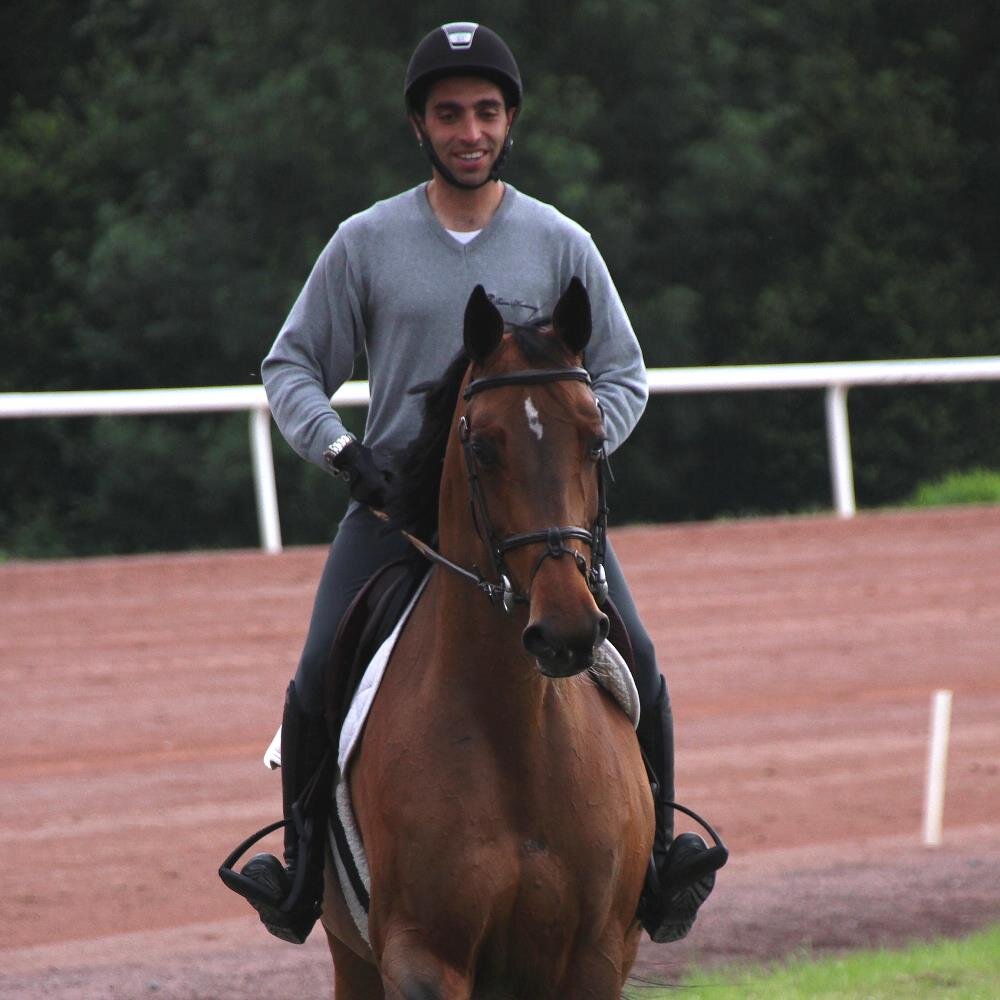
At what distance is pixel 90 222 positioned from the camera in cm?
3038

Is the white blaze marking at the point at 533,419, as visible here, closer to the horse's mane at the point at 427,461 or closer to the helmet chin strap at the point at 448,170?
the horse's mane at the point at 427,461

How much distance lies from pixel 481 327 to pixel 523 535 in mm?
523

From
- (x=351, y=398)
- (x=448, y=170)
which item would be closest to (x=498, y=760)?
(x=448, y=170)

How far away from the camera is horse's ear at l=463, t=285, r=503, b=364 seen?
4.20 metres

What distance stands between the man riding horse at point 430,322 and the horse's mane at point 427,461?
22 centimetres

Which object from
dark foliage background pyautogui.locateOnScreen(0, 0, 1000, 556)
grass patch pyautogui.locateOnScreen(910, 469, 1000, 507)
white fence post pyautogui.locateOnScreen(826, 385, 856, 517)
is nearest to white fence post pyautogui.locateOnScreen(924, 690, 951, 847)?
white fence post pyautogui.locateOnScreen(826, 385, 856, 517)

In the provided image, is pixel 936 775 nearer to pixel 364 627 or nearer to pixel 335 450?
pixel 364 627

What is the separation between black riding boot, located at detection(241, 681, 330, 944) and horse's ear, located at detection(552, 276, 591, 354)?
127 cm

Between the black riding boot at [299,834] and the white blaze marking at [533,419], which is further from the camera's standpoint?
the black riding boot at [299,834]

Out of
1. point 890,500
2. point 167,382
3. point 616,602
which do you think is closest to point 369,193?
point 167,382

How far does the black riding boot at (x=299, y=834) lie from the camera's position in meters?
4.93

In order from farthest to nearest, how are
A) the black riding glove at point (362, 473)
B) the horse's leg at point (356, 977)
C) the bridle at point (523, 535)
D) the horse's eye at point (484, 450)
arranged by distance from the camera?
the horse's leg at point (356, 977), the black riding glove at point (362, 473), the horse's eye at point (484, 450), the bridle at point (523, 535)

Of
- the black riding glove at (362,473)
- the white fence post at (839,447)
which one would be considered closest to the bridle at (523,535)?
the black riding glove at (362,473)

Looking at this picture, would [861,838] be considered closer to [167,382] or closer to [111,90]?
[167,382]
